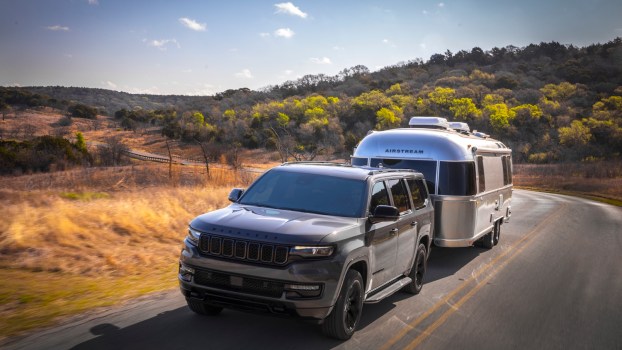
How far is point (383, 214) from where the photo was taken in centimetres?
613

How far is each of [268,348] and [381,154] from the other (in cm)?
693

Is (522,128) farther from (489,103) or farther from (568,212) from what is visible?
(568,212)

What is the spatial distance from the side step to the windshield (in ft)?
3.51

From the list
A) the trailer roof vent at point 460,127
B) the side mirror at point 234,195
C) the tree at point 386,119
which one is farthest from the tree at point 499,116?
the side mirror at point 234,195

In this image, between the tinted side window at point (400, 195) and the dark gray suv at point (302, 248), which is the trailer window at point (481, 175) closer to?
the tinted side window at point (400, 195)

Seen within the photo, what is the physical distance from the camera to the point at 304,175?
6.95 metres

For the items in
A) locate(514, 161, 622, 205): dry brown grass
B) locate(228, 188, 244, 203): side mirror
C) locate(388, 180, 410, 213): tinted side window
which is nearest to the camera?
locate(228, 188, 244, 203): side mirror

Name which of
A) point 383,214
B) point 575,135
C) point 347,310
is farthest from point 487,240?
point 575,135

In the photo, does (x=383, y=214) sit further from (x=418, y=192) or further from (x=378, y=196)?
(x=418, y=192)

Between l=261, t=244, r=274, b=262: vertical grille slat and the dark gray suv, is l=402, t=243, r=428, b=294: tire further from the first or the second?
l=261, t=244, r=274, b=262: vertical grille slat

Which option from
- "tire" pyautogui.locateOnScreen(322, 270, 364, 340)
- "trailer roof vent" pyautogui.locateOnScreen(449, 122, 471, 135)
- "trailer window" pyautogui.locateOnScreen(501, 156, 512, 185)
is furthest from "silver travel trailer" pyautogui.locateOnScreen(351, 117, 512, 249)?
"tire" pyautogui.locateOnScreen(322, 270, 364, 340)

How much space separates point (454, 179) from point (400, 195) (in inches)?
136

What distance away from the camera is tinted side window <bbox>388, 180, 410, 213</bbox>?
7406 millimetres

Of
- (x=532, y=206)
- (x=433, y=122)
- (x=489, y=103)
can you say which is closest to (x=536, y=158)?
(x=489, y=103)
